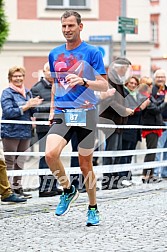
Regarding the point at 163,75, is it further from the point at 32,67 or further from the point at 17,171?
the point at 32,67

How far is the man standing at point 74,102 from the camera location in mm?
7785

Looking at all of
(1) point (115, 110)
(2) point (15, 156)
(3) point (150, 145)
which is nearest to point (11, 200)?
(2) point (15, 156)

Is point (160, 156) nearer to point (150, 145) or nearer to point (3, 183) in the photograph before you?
point (150, 145)

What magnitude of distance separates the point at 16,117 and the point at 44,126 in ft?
1.79

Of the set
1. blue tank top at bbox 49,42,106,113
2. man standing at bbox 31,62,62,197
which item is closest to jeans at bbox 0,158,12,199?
man standing at bbox 31,62,62,197

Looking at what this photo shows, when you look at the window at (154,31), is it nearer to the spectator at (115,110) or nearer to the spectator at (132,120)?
the spectator at (132,120)

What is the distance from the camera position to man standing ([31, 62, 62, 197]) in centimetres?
1087

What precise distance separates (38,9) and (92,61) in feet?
61.1

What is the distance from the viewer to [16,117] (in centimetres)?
1066

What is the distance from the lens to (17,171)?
10.6 metres

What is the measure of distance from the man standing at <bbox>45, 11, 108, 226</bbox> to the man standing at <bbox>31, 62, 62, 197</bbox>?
112 inches

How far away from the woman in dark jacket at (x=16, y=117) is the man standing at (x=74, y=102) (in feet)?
8.53

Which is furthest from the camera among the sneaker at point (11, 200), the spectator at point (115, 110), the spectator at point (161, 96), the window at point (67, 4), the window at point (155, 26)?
the window at point (155, 26)

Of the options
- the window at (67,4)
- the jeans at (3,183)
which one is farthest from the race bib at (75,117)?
the window at (67,4)
